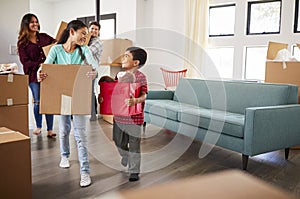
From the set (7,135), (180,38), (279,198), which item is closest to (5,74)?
(7,135)

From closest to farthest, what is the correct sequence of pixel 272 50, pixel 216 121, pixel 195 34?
pixel 216 121
pixel 272 50
pixel 195 34

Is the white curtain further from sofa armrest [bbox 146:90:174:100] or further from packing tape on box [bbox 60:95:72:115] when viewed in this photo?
packing tape on box [bbox 60:95:72:115]


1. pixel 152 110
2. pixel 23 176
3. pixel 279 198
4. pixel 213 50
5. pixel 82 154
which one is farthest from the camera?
pixel 213 50

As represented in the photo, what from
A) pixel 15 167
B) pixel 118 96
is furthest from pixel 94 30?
pixel 15 167

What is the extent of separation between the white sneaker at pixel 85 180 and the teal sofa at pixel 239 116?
4.28 ft

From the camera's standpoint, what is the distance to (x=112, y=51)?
454 centimetres

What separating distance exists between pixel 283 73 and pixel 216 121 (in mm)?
1258

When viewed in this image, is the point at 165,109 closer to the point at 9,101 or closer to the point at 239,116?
the point at 239,116

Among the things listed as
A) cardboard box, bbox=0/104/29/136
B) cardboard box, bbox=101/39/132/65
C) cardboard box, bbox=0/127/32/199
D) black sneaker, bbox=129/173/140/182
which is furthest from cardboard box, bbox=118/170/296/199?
cardboard box, bbox=101/39/132/65

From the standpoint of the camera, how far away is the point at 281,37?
4.30 m

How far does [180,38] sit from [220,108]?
2314 millimetres

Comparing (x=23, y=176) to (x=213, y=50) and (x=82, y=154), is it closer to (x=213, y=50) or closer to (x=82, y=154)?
(x=82, y=154)

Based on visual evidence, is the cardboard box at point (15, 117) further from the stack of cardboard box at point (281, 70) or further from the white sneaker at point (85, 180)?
the stack of cardboard box at point (281, 70)

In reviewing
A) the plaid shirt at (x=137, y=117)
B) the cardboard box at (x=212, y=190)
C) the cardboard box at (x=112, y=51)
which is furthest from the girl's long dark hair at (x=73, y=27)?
the cardboard box at (x=112, y=51)
